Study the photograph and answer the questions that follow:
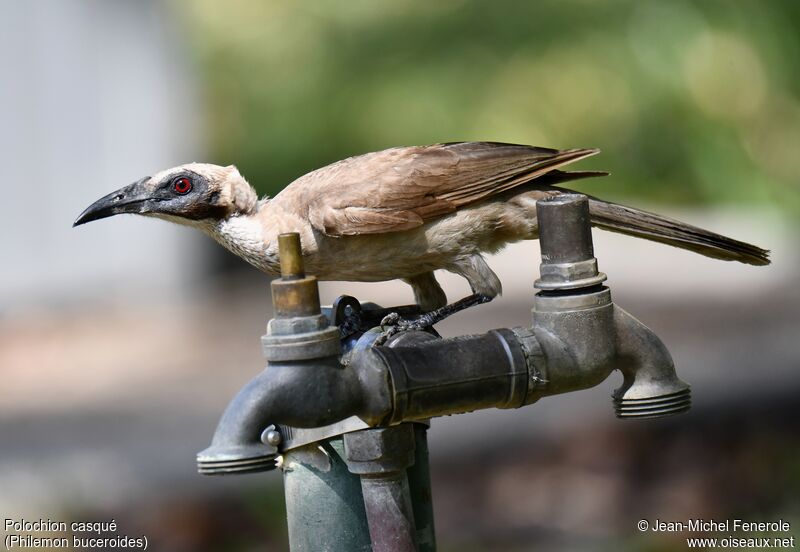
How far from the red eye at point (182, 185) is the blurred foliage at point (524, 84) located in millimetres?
6585

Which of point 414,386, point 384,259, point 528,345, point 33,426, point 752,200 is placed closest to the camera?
point 414,386

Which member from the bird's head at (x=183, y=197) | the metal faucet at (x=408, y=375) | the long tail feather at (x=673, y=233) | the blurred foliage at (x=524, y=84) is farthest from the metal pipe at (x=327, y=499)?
the blurred foliage at (x=524, y=84)

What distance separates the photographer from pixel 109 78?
28.9 ft

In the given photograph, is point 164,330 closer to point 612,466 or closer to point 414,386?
point 612,466

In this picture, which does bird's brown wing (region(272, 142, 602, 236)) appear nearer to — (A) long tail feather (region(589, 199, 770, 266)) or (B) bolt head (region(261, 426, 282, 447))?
(A) long tail feather (region(589, 199, 770, 266))

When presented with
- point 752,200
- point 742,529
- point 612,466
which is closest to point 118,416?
point 612,466

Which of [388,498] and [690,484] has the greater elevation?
[388,498]

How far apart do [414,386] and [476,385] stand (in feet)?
0.61

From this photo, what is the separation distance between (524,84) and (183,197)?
825 cm

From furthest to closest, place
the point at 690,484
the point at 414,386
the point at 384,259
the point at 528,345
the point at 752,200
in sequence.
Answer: the point at 752,200 → the point at 690,484 → the point at 384,259 → the point at 528,345 → the point at 414,386

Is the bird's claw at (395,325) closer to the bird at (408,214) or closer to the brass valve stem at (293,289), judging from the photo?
the bird at (408,214)

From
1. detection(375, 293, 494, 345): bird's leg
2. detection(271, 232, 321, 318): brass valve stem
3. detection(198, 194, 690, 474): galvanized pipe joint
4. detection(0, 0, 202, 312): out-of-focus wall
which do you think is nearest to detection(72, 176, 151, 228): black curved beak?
detection(375, 293, 494, 345): bird's leg

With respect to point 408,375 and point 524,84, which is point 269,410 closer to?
point 408,375

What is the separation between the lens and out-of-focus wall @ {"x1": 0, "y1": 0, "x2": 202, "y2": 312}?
8.64 metres
